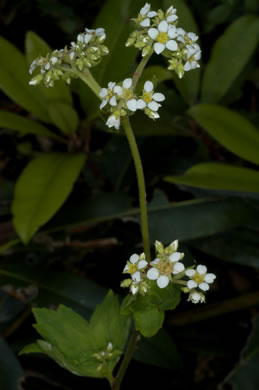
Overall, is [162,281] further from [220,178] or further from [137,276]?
[220,178]

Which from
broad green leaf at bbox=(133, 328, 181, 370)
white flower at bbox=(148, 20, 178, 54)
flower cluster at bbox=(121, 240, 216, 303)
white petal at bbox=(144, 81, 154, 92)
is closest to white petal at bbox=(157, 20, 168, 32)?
white flower at bbox=(148, 20, 178, 54)

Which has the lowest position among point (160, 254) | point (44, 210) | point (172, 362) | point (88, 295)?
point (172, 362)

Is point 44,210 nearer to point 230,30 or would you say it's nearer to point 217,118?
point 217,118

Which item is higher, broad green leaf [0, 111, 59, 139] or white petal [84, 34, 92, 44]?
white petal [84, 34, 92, 44]

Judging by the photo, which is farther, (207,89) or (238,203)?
(207,89)

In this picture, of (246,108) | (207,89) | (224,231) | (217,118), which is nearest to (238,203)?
(224,231)

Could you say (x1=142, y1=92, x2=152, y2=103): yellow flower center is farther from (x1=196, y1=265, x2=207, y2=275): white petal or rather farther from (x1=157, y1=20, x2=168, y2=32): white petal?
(x1=196, y1=265, x2=207, y2=275): white petal

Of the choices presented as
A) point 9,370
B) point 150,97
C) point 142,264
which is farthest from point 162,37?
point 9,370
